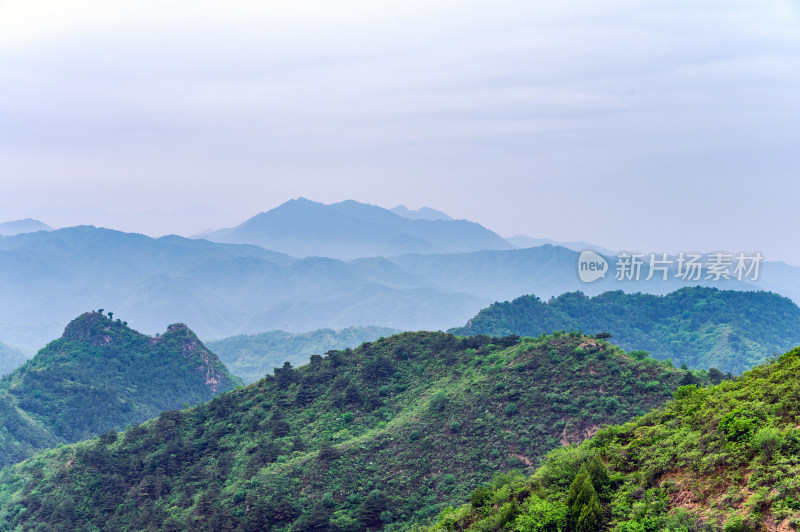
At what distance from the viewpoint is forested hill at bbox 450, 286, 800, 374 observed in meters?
151

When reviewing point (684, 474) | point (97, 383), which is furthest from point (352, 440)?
point (97, 383)

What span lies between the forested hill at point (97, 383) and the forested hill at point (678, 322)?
6155cm

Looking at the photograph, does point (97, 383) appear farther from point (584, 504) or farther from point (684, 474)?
point (684, 474)

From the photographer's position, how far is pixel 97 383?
125438 mm

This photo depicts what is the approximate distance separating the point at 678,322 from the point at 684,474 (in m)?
150

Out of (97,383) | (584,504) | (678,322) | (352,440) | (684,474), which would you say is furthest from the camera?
(678,322)

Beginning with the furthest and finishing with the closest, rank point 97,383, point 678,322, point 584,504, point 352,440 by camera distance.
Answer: point 678,322 < point 97,383 < point 352,440 < point 584,504

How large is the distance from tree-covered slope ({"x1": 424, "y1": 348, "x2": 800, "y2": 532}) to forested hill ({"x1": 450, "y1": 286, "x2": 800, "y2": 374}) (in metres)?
114

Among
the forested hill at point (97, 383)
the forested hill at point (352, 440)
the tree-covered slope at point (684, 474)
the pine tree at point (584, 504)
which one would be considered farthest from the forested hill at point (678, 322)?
the pine tree at point (584, 504)

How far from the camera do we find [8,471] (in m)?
75.9

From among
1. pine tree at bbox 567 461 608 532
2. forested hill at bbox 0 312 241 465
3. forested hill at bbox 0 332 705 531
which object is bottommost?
Result: forested hill at bbox 0 312 241 465

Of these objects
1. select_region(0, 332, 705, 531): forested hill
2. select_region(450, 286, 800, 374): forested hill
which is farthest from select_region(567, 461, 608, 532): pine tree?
select_region(450, 286, 800, 374): forested hill

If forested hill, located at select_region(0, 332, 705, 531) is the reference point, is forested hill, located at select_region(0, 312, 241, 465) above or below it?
below

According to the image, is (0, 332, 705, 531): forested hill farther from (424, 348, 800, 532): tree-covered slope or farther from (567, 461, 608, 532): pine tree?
(567, 461, 608, 532): pine tree
